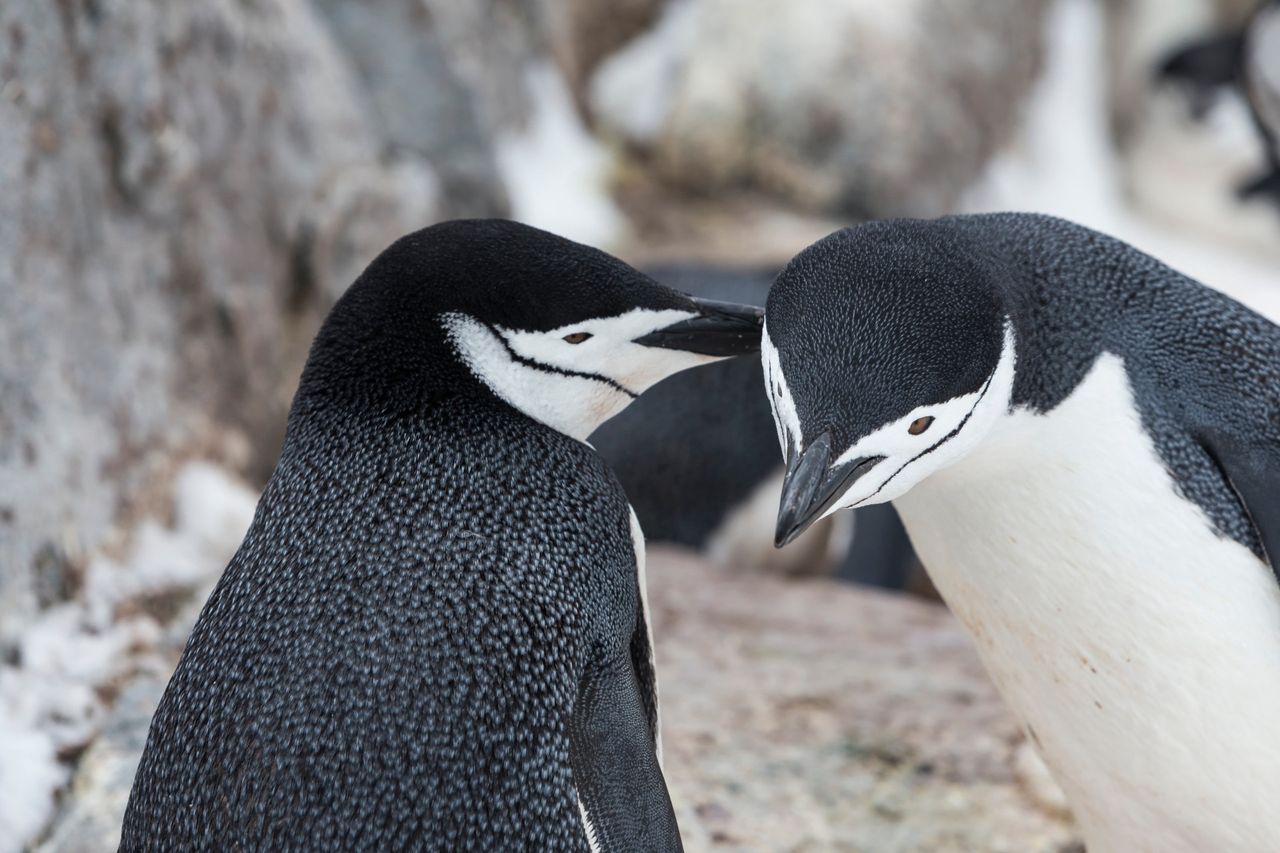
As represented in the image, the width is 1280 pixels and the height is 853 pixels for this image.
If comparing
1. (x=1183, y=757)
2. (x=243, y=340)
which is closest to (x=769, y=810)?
(x=1183, y=757)

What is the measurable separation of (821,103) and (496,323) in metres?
4.26

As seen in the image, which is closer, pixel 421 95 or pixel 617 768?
pixel 617 768

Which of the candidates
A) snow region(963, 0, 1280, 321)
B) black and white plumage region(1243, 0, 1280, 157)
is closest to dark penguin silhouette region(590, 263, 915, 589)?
snow region(963, 0, 1280, 321)

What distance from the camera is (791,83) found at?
548cm

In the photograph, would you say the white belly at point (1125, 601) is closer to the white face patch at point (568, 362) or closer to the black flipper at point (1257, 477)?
the black flipper at point (1257, 477)

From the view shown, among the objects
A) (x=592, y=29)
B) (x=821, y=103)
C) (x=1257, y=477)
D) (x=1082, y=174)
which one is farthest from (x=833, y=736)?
(x=1082, y=174)

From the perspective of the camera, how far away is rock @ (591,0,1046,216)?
17.8ft

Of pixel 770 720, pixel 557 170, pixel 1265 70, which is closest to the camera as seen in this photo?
pixel 770 720

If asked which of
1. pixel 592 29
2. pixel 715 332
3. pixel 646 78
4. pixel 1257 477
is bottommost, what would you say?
pixel 1257 477

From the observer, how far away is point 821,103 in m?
5.43

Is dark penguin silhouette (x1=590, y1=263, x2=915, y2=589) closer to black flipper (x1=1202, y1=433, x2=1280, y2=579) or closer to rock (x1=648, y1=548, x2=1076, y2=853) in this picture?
rock (x1=648, y1=548, x2=1076, y2=853)

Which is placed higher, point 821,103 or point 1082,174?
point 821,103

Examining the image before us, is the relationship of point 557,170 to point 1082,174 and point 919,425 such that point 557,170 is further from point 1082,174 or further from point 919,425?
point 919,425

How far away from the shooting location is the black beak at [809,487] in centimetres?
125
